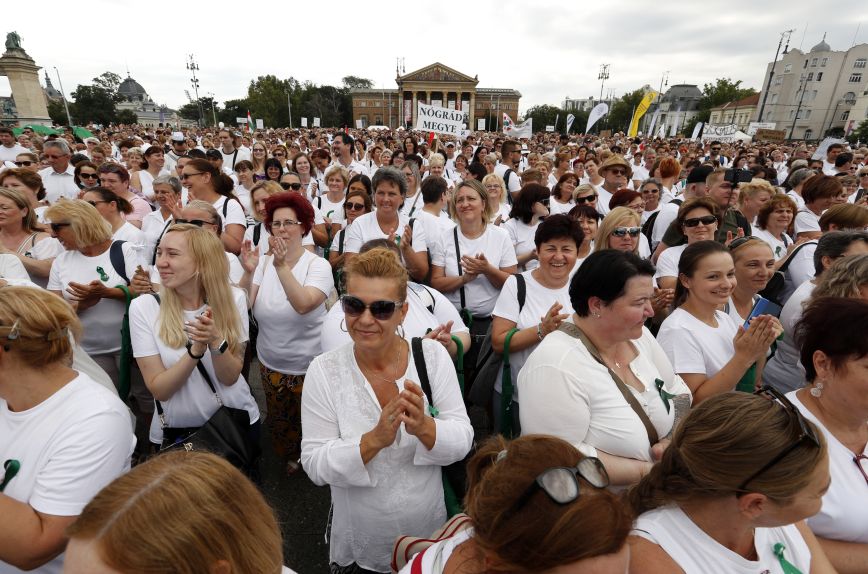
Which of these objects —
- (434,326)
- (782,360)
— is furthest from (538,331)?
(782,360)

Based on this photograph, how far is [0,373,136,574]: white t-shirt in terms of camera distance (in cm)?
155

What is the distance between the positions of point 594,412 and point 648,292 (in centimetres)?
65

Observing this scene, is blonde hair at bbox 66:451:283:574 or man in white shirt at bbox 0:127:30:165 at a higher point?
man in white shirt at bbox 0:127:30:165

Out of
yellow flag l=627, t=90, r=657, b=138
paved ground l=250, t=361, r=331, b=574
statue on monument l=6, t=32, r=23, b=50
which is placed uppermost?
statue on monument l=6, t=32, r=23, b=50

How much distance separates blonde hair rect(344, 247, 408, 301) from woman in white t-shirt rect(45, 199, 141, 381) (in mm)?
2318

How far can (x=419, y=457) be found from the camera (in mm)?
1920

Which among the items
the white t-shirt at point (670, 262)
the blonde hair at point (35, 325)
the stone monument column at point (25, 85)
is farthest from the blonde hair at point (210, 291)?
the stone monument column at point (25, 85)

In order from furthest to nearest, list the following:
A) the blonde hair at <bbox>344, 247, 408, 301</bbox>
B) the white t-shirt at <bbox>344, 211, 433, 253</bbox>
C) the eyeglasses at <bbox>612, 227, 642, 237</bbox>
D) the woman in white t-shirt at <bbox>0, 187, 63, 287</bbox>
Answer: the white t-shirt at <bbox>344, 211, 433, 253</bbox>, the eyeglasses at <bbox>612, 227, 642, 237</bbox>, the woman in white t-shirt at <bbox>0, 187, 63, 287</bbox>, the blonde hair at <bbox>344, 247, 408, 301</bbox>

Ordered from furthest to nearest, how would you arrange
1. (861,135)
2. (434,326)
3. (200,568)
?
(861,135)
(434,326)
(200,568)

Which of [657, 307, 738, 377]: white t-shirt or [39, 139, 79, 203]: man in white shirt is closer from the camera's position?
[657, 307, 738, 377]: white t-shirt

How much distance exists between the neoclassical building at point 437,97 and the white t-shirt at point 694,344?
7697cm

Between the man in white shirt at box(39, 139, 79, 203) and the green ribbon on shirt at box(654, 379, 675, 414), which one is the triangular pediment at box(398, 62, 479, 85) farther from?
the green ribbon on shirt at box(654, 379, 675, 414)

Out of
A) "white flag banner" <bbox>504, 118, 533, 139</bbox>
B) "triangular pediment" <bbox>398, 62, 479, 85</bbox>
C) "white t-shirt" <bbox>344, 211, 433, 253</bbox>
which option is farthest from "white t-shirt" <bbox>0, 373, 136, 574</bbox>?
"triangular pediment" <bbox>398, 62, 479, 85</bbox>

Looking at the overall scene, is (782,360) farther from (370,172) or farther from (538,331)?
(370,172)
